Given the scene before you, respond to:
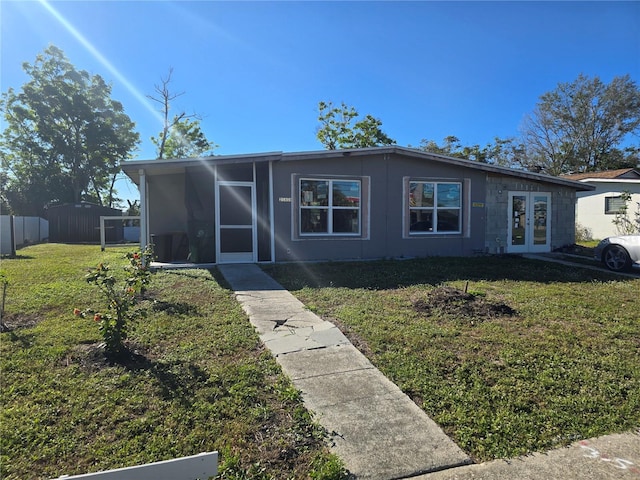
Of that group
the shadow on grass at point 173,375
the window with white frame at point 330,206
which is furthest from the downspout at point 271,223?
the shadow on grass at point 173,375

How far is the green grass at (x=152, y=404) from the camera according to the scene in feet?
7.45

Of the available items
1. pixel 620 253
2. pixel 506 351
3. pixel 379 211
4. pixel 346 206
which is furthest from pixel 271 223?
pixel 620 253

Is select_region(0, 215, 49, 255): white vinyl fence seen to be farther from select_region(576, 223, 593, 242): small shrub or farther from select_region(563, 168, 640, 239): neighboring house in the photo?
select_region(576, 223, 593, 242): small shrub

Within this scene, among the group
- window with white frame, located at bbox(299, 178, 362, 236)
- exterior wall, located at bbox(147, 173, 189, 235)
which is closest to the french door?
window with white frame, located at bbox(299, 178, 362, 236)

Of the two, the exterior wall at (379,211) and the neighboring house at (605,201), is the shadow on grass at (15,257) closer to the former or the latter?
the exterior wall at (379,211)

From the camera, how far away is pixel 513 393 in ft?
10.2

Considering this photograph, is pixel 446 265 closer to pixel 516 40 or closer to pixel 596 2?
pixel 516 40

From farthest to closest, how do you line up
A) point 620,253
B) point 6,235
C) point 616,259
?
point 6,235 < point 616,259 < point 620,253

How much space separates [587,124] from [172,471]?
42.1 m

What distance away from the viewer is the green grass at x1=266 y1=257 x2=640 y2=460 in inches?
106

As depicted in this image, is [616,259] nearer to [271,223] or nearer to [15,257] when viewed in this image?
[271,223]

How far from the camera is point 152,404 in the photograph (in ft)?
9.42

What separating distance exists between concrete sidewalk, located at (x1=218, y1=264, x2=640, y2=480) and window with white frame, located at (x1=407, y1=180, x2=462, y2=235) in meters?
8.14

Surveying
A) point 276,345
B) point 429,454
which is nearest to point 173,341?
point 276,345
